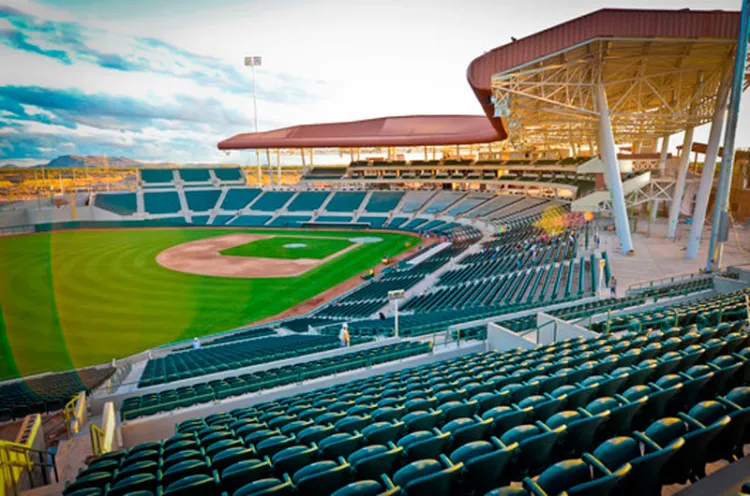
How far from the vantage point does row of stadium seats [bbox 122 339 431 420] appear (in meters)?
9.53

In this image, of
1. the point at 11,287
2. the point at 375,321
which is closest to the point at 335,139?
the point at 11,287

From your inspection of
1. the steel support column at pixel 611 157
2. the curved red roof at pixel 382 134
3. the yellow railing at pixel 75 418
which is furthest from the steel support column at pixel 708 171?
the curved red roof at pixel 382 134

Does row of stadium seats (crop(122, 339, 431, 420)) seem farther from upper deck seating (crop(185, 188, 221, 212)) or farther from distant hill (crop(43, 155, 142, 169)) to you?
upper deck seating (crop(185, 188, 221, 212))

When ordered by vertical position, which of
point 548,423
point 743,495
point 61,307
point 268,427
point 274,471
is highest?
point 743,495

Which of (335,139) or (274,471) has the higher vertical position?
(335,139)

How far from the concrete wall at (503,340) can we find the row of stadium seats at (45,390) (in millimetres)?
11471

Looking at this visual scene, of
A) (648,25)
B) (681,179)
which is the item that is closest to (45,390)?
(648,25)

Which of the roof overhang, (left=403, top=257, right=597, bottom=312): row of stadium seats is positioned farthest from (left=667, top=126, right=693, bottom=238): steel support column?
(left=403, top=257, right=597, bottom=312): row of stadium seats

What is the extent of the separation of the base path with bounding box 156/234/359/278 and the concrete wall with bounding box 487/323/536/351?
23.8 meters

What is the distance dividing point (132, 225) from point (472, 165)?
2045 inches

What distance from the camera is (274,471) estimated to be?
449 cm

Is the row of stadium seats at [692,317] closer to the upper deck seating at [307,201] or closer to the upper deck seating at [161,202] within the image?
the upper deck seating at [307,201]

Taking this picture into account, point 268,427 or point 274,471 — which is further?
point 268,427

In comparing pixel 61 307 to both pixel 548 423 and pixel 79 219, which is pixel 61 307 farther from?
pixel 79 219
